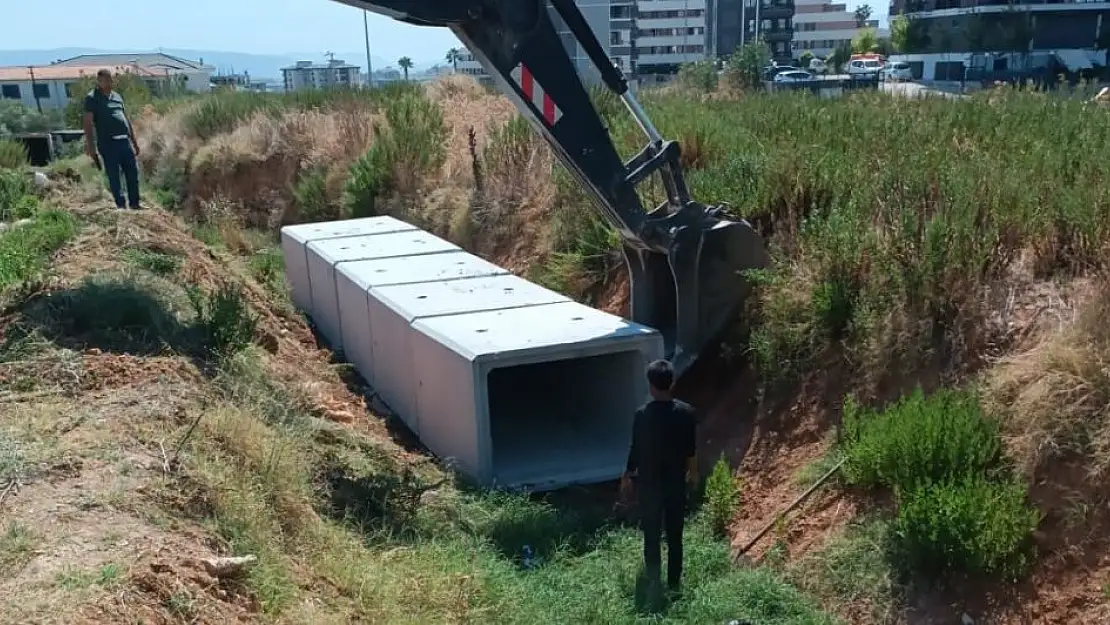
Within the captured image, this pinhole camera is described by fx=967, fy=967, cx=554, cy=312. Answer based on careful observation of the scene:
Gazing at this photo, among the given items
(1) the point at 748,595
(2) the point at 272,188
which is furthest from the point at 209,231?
(1) the point at 748,595

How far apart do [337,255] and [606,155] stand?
13.3 ft

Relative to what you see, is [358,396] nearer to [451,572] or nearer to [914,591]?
[451,572]

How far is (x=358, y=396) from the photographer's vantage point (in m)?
8.48

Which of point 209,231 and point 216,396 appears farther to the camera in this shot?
point 209,231

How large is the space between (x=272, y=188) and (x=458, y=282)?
34.1 feet

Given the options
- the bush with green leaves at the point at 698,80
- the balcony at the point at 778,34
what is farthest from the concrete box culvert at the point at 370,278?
the balcony at the point at 778,34

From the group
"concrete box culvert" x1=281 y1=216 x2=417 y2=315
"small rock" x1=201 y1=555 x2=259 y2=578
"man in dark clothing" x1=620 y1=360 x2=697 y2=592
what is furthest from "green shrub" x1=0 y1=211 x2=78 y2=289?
"man in dark clothing" x1=620 y1=360 x2=697 y2=592

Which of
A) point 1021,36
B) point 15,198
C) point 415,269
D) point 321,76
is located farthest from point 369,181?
point 321,76

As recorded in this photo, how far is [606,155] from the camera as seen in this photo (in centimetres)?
682

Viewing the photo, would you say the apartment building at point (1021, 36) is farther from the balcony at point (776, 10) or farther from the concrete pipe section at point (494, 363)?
the balcony at point (776, 10)

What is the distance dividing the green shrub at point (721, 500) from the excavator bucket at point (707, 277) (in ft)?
4.08

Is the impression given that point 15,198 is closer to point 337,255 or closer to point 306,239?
point 306,239

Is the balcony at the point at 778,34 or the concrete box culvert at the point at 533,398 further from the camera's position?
the balcony at the point at 778,34

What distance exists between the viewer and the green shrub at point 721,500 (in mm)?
5840
